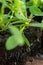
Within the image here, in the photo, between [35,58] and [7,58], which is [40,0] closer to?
[7,58]

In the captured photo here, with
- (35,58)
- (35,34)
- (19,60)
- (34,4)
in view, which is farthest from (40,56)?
(34,4)

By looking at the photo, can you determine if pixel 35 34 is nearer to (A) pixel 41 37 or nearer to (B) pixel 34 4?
(A) pixel 41 37

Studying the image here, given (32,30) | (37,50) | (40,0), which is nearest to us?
(40,0)

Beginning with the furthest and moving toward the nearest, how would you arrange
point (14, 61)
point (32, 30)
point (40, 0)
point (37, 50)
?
point (37, 50) → point (32, 30) → point (14, 61) → point (40, 0)

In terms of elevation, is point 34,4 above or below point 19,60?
above

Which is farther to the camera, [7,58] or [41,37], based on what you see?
[41,37]

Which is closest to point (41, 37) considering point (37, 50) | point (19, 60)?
point (37, 50)

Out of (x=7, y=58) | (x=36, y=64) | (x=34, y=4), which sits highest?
(x=34, y=4)
